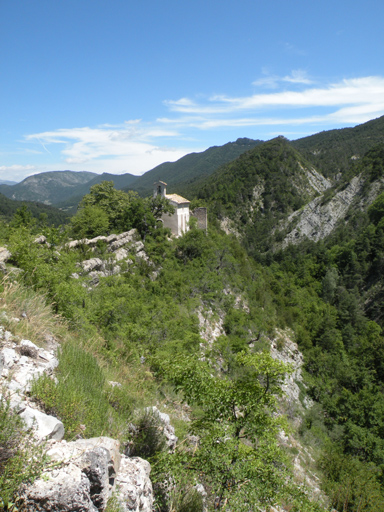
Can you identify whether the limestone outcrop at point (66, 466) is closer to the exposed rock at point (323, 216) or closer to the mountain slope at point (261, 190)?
the mountain slope at point (261, 190)

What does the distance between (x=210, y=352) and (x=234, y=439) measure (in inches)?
464

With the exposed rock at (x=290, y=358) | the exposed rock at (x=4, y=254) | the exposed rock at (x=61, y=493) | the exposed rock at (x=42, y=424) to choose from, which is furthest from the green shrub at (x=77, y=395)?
the exposed rock at (x=290, y=358)

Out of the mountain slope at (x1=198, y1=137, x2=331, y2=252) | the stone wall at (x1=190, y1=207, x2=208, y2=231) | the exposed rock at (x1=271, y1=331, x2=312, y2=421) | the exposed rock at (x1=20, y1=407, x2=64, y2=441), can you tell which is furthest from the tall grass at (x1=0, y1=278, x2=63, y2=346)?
the mountain slope at (x1=198, y1=137, x2=331, y2=252)

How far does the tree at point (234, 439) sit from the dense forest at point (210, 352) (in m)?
0.03

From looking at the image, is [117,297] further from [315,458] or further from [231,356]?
[315,458]

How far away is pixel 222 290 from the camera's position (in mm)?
25547

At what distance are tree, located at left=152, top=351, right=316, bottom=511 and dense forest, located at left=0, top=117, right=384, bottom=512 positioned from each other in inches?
1.0

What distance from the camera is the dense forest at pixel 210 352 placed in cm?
455

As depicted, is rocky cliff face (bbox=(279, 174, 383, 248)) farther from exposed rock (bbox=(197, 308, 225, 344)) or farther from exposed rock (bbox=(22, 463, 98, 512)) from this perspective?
exposed rock (bbox=(22, 463, 98, 512))

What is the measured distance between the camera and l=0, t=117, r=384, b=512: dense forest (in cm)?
455

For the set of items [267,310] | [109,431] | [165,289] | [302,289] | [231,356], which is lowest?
[302,289]

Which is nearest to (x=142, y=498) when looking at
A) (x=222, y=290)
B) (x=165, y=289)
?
(x=165, y=289)

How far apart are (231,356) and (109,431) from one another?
15.1 meters

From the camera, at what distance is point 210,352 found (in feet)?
53.1
